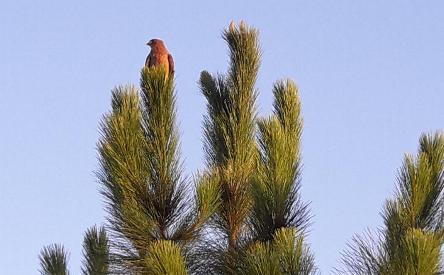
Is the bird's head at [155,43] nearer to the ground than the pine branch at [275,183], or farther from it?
farther from it

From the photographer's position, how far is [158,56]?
9.97 meters

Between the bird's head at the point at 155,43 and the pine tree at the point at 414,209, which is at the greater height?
the bird's head at the point at 155,43

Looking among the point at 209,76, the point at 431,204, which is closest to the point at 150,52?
the point at 209,76

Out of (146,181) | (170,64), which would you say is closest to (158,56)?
(170,64)

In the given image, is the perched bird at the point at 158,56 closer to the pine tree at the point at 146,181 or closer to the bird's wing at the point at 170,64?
the bird's wing at the point at 170,64

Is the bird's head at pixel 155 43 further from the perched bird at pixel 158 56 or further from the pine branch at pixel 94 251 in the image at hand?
the pine branch at pixel 94 251

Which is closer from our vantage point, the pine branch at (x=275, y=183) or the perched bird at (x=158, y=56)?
the pine branch at (x=275, y=183)

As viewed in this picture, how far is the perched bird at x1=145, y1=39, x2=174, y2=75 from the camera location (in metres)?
9.91

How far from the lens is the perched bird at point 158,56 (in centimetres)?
991

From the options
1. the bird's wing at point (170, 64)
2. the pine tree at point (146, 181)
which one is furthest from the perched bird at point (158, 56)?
the pine tree at point (146, 181)

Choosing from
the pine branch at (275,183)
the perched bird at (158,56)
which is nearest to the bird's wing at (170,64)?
the perched bird at (158,56)

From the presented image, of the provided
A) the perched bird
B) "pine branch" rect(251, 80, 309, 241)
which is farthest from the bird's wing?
"pine branch" rect(251, 80, 309, 241)

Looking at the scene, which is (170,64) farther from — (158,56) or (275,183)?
(275,183)

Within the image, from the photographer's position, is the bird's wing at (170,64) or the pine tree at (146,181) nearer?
the pine tree at (146,181)
